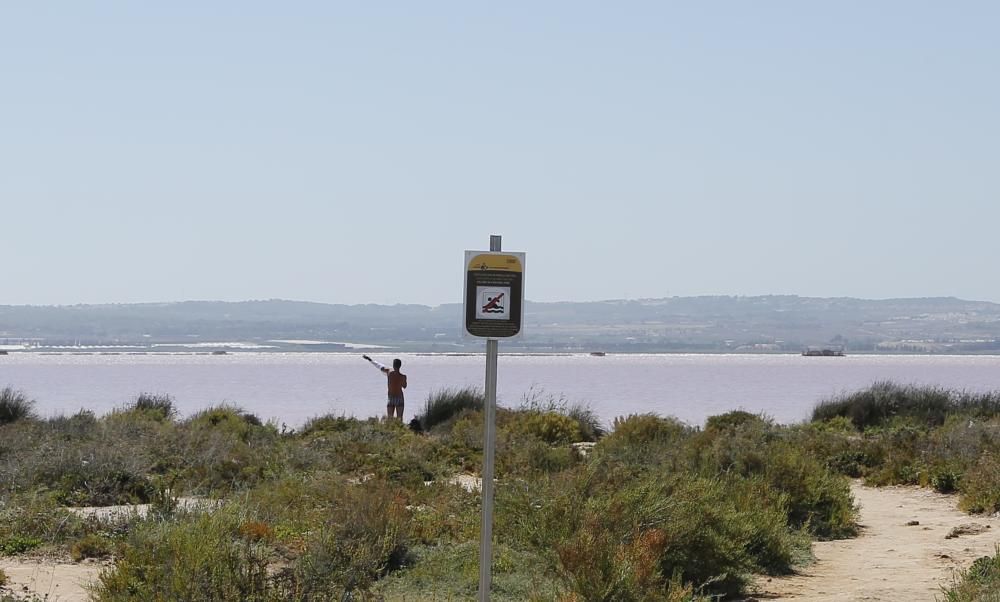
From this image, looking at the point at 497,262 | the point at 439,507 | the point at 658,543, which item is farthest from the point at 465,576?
the point at 497,262

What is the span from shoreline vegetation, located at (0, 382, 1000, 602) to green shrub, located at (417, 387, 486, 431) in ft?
19.5

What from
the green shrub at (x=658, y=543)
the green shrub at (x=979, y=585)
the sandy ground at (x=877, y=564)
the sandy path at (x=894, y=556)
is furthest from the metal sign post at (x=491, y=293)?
the sandy path at (x=894, y=556)

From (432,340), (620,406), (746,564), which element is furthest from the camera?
(432,340)

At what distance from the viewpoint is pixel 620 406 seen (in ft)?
156

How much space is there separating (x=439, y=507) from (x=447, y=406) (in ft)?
54.3

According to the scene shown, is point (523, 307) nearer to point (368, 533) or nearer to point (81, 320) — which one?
point (368, 533)

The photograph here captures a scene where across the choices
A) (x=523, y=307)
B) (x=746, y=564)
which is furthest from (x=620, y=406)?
(x=523, y=307)

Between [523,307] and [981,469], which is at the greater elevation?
[523,307]

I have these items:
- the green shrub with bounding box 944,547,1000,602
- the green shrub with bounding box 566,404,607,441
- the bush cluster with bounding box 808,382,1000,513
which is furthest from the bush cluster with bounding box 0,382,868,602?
the green shrub with bounding box 566,404,607,441

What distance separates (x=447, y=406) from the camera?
31.2 meters

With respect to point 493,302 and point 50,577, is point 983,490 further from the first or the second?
point 50,577

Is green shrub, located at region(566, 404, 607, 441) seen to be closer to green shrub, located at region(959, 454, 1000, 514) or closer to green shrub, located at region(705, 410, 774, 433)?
green shrub, located at region(705, 410, 774, 433)

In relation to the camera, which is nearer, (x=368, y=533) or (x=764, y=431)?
(x=368, y=533)

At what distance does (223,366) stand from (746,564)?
90.3 metres
